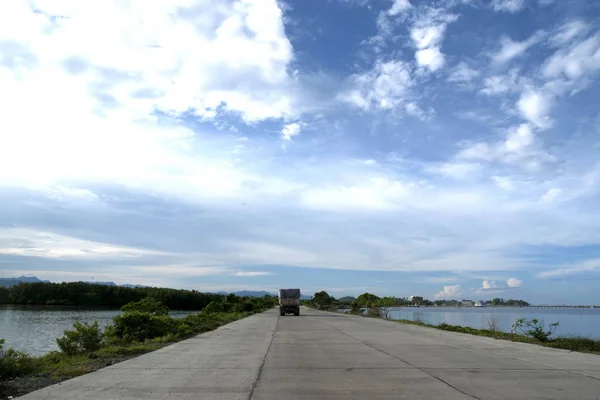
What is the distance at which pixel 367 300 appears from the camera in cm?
6519

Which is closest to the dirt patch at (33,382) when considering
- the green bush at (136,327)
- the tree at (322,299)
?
the green bush at (136,327)

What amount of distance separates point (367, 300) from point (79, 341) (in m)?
52.7

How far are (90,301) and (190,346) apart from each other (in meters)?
86.2

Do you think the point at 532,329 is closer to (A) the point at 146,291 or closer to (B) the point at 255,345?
(B) the point at 255,345

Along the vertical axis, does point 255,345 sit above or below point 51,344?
above

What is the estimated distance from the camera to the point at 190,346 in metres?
16.4

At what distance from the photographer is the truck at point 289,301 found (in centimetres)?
5212

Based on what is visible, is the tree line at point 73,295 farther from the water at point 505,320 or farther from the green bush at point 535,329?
the green bush at point 535,329

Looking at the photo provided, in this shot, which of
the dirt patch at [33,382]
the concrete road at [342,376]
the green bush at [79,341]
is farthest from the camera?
the green bush at [79,341]

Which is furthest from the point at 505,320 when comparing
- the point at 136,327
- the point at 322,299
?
the point at 322,299

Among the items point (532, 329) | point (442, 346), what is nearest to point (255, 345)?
point (442, 346)

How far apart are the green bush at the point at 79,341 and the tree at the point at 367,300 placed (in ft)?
155

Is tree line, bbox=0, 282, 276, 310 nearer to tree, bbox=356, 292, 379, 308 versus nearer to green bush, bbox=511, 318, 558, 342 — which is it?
tree, bbox=356, 292, 379, 308

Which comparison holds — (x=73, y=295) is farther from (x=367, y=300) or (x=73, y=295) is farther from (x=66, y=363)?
(x=66, y=363)
